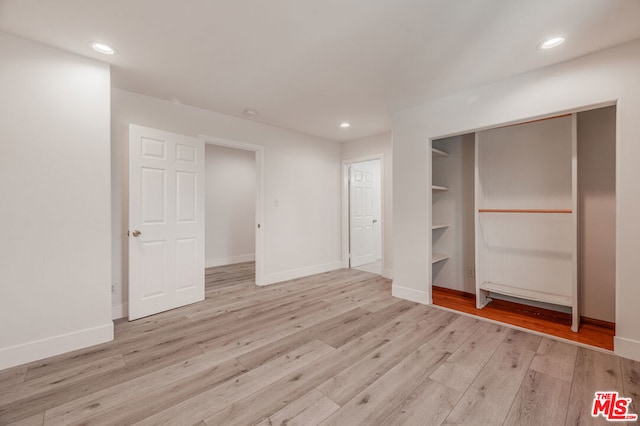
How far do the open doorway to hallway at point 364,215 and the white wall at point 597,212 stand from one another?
9.34ft

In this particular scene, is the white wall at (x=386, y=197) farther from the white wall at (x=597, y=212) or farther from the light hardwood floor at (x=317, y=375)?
the white wall at (x=597, y=212)

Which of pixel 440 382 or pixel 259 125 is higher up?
pixel 259 125

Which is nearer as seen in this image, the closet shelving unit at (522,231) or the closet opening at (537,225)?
the closet opening at (537,225)

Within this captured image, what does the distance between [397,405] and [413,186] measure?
2460mm

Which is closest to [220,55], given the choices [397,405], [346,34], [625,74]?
[346,34]

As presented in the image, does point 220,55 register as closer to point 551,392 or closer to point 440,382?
point 440,382

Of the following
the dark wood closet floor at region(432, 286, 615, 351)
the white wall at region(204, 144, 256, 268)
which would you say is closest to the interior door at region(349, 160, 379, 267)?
the dark wood closet floor at region(432, 286, 615, 351)

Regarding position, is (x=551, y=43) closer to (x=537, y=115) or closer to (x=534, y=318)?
(x=537, y=115)

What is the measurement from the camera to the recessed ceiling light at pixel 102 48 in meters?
2.16

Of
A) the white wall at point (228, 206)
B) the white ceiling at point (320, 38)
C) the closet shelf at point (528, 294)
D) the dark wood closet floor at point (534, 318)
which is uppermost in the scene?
the white ceiling at point (320, 38)

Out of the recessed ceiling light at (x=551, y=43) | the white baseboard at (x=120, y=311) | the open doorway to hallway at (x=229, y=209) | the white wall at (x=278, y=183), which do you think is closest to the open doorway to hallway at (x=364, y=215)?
the white wall at (x=278, y=183)

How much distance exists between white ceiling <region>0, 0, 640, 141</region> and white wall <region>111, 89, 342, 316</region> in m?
0.37

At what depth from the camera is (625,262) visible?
83.4 inches

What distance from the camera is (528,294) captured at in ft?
9.62
